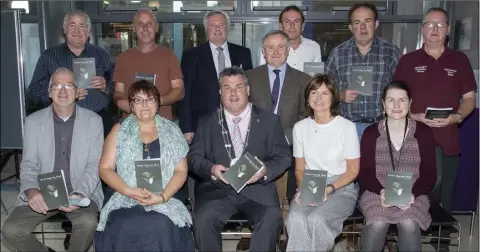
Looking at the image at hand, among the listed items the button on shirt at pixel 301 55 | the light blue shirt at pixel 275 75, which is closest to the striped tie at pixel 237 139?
the light blue shirt at pixel 275 75

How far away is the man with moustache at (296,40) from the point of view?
4.34m

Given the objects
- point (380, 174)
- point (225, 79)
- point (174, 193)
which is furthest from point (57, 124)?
point (380, 174)

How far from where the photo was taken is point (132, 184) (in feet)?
11.0

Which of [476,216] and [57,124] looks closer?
[57,124]

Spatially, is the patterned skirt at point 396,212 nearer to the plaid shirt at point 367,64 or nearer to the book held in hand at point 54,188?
the plaid shirt at point 367,64

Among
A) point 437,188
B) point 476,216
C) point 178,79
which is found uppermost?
point 178,79

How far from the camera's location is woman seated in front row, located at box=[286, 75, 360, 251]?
332cm

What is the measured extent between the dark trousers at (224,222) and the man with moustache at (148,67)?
4.00ft

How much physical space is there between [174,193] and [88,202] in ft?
2.05

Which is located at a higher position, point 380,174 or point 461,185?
point 380,174

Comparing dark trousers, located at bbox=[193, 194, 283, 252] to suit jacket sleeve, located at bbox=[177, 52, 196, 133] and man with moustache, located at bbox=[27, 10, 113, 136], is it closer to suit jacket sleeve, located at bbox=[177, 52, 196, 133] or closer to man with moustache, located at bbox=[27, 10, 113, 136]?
suit jacket sleeve, located at bbox=[177, 52, 196, 133]

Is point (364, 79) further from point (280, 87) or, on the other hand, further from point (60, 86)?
point (60, 86)

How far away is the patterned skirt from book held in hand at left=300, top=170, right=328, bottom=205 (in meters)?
0.36

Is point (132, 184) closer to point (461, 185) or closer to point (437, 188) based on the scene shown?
point (437, 188)
